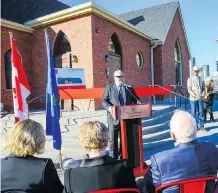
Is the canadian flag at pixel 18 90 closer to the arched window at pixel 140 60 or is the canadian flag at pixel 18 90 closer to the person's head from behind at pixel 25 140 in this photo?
the person's head from behind at pixel 25 140

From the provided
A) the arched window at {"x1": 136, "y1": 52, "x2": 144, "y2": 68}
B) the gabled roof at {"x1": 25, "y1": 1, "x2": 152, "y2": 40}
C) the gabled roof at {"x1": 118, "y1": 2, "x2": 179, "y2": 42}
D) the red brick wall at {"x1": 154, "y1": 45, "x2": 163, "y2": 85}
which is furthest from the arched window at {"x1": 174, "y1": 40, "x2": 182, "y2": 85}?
the gabled roof at {"x1": 25, "y1": 1, "x2": 152, "y2": 40}

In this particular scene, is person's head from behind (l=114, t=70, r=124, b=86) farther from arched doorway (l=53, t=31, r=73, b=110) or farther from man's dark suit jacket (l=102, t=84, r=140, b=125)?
arched doorway (l=53, t=31, r=73, b=110)

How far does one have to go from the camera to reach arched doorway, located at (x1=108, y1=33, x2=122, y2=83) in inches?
461

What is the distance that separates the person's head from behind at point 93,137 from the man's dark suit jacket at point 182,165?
1.41 feet

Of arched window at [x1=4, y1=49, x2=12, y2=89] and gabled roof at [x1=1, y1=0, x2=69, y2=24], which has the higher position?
gabled roof at [x1=1, y1=0, x2=69, y2=24]

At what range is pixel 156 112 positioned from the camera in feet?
28.3

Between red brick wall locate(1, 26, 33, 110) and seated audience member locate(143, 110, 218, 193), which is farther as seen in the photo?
red brick wall locate(1, 26, 33, 110)

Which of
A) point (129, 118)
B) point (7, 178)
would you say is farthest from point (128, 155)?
point (7, 178)

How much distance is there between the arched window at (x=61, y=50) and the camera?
36.7 feet

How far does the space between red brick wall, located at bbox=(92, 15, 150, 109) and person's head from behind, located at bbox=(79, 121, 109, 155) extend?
27.0 ft

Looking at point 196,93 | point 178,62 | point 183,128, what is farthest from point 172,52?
point 183,128

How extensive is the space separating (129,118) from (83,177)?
1967mm

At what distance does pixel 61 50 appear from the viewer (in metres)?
11.5

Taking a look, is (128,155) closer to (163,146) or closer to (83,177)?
(83,177)
